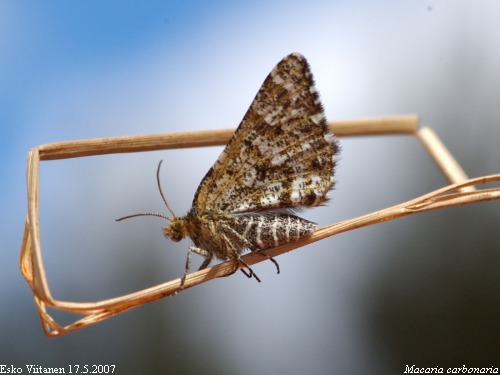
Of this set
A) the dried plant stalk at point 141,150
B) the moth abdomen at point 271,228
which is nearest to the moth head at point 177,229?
the moth abdomen at point 271,228

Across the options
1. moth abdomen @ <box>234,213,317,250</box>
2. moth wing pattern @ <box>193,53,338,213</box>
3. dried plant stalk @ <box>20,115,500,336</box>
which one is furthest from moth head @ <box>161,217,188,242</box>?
dried plant stalk @ <box>20,115,500,336</box>

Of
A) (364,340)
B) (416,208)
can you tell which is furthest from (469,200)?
(364,340)

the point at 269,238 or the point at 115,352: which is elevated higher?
the point at 269,238

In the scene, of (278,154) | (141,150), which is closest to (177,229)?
(278,154)

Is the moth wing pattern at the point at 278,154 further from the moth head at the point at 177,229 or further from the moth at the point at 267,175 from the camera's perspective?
the moth head at the point at 177,229

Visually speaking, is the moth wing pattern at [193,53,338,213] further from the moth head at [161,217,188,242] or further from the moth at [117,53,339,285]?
the moth head at [161,217,188,242]

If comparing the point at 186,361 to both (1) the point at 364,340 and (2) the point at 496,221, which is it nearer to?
(1) the point at 364,340

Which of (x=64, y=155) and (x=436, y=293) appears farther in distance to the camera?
(x=436, y=293)

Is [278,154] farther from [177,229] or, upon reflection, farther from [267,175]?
[177,229]
